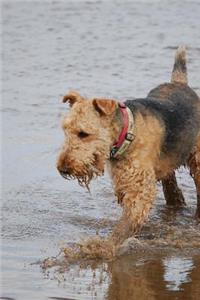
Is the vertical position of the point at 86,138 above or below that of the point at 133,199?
above

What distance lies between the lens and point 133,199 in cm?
601

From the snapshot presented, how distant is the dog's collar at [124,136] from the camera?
5.88 meters

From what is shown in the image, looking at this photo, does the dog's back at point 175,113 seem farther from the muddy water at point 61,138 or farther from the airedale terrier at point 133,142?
the muddy water at point 61,138

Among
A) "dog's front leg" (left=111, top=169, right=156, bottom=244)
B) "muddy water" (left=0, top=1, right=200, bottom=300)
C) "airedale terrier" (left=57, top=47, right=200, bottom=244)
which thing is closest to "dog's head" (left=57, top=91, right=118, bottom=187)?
"airedale terrier" (left=57, top=47, right=200, bottom=244)

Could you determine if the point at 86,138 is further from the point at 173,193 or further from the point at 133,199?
the point at 173,193

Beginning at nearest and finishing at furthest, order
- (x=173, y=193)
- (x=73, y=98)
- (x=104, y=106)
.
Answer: (x=104, y=106)
(x=73, y=98)
(x=173, y=193)

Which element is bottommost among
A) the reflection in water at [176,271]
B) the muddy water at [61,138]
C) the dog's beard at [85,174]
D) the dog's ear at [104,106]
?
the muddy water at [61,138]

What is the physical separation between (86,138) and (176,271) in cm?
110

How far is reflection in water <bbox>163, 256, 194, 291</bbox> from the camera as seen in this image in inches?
209

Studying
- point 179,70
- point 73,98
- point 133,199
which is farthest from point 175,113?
point 73,98

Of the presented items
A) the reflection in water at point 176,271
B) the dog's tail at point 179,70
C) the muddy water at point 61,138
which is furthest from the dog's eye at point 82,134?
the dog's tail at point 179,70

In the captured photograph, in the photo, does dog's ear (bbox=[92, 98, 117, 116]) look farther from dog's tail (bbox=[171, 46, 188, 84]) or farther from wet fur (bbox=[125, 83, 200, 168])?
dog's tail (bbox=[171, 46, 188, 84])

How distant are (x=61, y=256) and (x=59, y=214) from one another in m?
1.07

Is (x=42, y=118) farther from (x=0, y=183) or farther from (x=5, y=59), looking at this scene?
(x=5, y=59)
